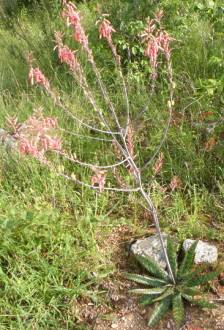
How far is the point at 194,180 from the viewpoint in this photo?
3.53 metres

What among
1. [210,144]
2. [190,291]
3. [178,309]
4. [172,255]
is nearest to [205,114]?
[210,144]

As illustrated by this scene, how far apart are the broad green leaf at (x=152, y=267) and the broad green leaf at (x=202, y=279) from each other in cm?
15

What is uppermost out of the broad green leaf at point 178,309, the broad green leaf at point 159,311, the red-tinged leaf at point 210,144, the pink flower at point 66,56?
the pink flower at point 66,56

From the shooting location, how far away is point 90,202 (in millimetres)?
3363

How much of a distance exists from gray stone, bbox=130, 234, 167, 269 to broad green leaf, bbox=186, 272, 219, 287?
0.84 feet

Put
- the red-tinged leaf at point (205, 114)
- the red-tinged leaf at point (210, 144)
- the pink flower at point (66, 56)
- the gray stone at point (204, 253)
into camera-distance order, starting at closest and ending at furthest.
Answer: the pink flower at point (66, 56) < the gray stone at point (204, 253) < the red-tinged leaf at point (210, 144) < the red-tinged leaf at point (205, 114)

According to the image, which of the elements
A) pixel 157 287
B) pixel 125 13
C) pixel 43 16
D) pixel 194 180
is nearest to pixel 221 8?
pixel 194 180

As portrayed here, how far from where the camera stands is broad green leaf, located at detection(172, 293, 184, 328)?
2.59 m

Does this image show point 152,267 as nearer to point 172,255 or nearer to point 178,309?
point 172,255

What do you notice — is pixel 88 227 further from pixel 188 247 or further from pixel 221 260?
pixel 221 260

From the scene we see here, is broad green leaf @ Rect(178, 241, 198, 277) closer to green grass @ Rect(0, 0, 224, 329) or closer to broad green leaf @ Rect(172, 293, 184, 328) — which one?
broad green leaf @ Rect(172, 293, 184, 328)

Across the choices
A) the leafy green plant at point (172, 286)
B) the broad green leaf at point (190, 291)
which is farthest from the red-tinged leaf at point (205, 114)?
the broad green leaf at point (190, 291)

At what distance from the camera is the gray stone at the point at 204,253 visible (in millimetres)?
2938

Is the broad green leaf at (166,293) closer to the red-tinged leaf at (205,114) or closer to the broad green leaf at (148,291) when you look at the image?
the broad green leaf at (148,291)
